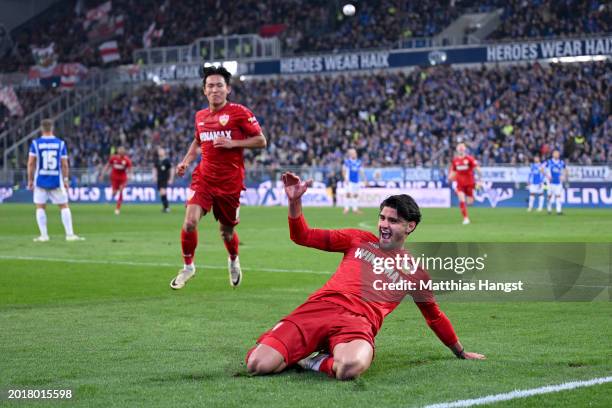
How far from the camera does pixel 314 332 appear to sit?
659cm

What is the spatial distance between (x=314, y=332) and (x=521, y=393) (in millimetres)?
1455

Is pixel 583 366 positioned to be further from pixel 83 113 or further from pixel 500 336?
pixel 83 113

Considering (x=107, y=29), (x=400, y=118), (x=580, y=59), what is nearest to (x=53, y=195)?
(x=400, y=118)

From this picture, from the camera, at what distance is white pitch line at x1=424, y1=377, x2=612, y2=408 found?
5.57 metres

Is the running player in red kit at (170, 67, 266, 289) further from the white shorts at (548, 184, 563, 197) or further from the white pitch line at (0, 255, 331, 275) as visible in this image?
the white shorts at (548, 184, 563, 197)

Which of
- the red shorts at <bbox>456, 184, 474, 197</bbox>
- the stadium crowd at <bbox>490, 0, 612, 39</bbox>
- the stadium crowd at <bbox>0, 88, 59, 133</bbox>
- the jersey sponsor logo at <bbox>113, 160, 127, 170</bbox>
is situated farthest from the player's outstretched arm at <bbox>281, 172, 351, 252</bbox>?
the stadium crowd at <bbox>0, 88, 59, 133</bbox>

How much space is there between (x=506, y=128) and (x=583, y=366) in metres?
37.7

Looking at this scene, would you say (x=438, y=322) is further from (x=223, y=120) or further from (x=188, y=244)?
(x=223, y=120)

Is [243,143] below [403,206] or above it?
above

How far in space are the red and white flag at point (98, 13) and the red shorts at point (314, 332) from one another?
5992 cm

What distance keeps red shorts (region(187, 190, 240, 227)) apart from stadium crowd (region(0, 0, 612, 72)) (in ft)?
119

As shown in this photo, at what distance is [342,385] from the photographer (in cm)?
620

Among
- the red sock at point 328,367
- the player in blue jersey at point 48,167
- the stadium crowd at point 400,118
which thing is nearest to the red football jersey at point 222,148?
the red sock at point 328,367

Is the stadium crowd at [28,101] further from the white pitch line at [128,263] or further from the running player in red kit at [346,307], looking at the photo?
the running player in red kit at [346,307]
